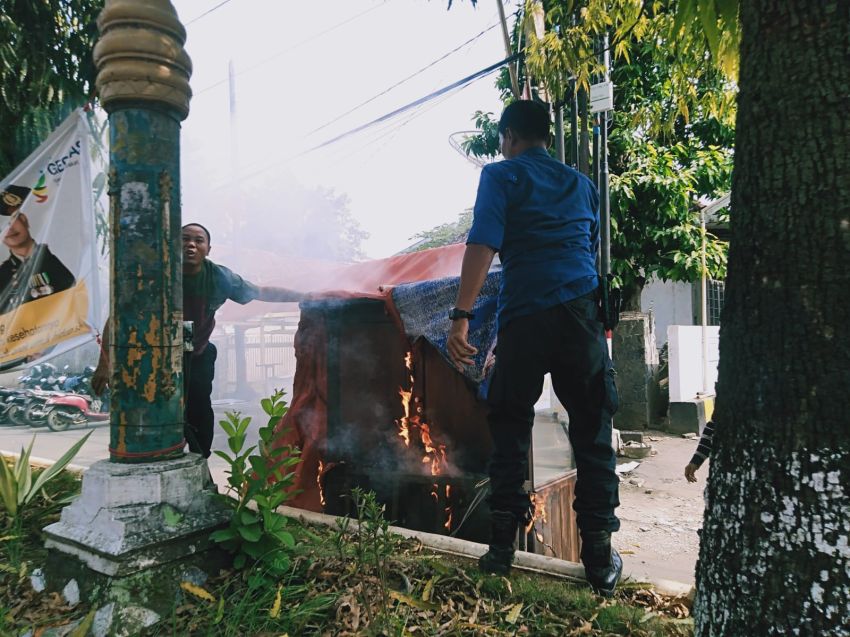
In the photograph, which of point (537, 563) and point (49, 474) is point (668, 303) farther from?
point (49, 474)

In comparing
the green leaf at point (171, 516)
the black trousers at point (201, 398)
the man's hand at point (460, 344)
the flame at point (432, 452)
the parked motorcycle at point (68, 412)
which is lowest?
the parked motorcycle at point (68, 412)

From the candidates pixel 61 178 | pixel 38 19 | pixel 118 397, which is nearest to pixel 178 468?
pixel 118 397

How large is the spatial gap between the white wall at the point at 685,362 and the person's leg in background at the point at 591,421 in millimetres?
8527

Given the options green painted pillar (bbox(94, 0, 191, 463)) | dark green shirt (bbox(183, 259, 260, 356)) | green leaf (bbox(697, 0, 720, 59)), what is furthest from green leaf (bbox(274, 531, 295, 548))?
green leaf (bbox(697, 0, 720, 59))

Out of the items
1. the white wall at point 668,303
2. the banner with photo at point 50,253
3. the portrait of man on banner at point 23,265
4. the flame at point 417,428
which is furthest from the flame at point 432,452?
the white wall at point 668,303

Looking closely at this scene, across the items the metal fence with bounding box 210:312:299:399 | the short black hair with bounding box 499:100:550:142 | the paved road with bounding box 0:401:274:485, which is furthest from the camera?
the metal fence with bounding box 210:312:299:399

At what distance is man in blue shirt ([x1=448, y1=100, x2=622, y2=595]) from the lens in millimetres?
2289

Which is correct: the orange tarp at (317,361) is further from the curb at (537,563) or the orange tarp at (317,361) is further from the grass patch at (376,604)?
the grass patch at (376,604)

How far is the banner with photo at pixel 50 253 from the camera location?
3.93 m

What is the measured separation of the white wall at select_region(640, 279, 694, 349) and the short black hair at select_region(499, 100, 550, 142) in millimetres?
13917

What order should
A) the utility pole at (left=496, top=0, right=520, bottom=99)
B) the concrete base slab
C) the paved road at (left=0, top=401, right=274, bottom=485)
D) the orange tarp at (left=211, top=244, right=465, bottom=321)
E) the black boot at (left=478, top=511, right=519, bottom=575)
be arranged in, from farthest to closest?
the concrete base slab
the paved road at (left=0, top=401, right=274, bottom=485)
the utility pole at (left=496, top=0, right=520, bottom=99)
the orange tarp at (left=211, top=244, right=465, bottom=321)
the black boot at (left=478, top=511, right=519, bottom=575)

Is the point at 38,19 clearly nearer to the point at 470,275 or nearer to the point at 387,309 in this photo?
the point at 387,309

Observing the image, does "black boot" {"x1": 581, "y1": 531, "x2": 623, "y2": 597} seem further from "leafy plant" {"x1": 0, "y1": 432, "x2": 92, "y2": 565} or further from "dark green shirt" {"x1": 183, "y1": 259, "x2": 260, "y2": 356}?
"dark green shirt" {"x1": 183, "y1": 259, "x2": 260, "y2": 356}

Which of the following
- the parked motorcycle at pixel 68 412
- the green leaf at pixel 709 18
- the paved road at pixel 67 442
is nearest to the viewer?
the green leaf at pixel 709 18
